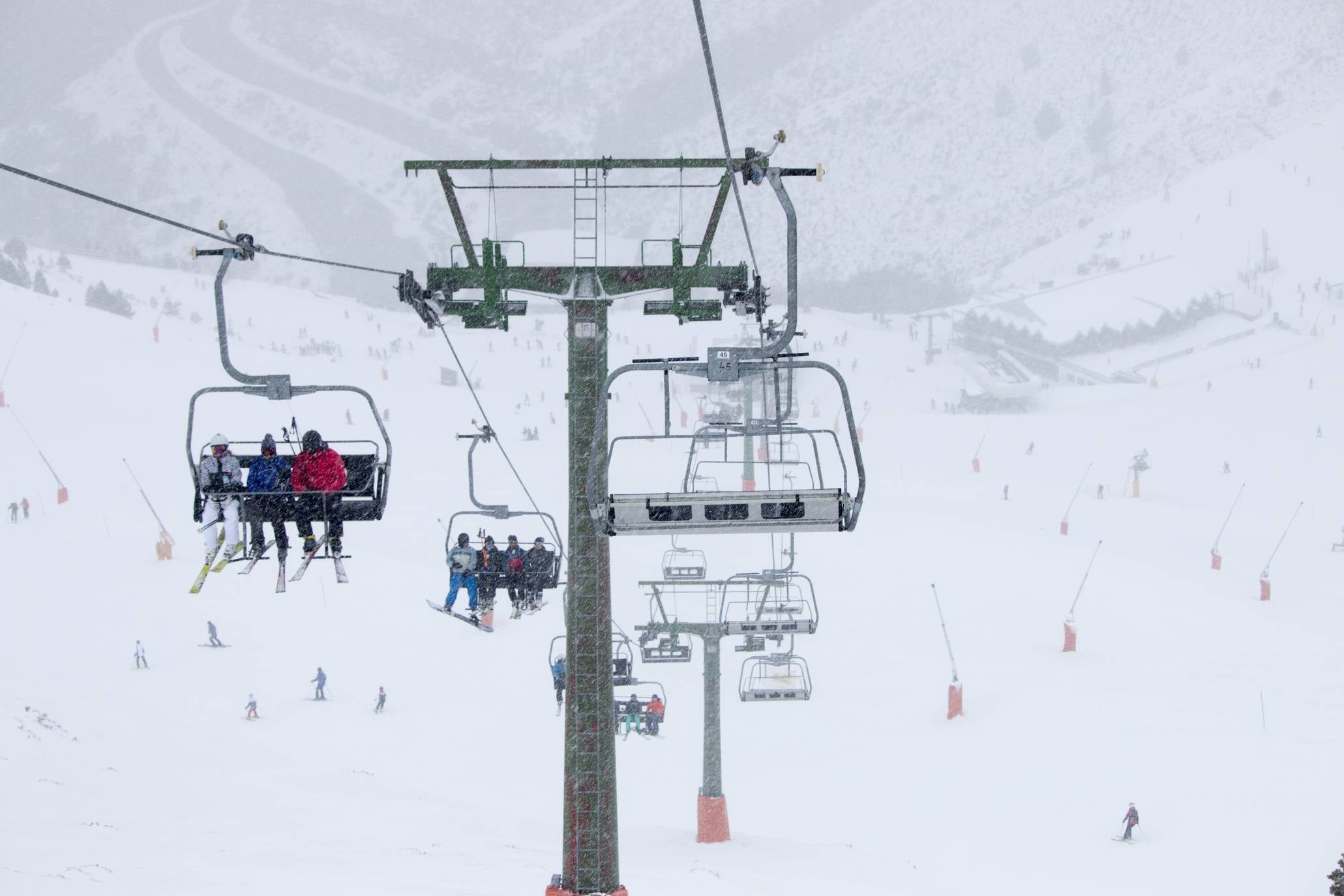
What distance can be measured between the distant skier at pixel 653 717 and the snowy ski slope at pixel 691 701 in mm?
1335

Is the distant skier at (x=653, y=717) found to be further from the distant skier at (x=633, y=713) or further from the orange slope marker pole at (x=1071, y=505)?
the orange slope marker pole at (x=1071, y=505)

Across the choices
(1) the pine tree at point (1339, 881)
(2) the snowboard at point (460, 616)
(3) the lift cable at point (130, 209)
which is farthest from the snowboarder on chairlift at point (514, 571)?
(1) the pine tree at point (1339, 881)

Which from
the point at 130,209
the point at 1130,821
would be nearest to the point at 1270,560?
the point at 1130,821

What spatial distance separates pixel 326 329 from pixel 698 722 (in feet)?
185

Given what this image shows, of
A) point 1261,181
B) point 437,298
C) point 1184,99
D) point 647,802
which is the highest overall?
point 1184,99

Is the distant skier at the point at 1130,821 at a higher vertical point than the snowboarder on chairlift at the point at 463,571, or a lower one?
lower

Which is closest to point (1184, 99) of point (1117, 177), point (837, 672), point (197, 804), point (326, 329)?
point (1117, 177)

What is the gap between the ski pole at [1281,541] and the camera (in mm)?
27891

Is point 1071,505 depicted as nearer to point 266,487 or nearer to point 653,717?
point 653,717

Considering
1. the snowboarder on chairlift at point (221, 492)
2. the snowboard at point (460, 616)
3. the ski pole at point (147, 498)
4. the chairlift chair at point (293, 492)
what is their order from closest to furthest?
the chairlift chair at point (293, 492) < the snowboarder on chairlift at point (221, 492) < the snowboard at point (460, 616) < the ski pole at point (147, 498)

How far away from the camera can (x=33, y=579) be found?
82.5ft

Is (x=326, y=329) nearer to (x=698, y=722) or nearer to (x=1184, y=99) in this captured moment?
(x=698, y=722)

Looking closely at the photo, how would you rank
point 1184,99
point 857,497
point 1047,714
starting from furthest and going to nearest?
point 1184,99 < point 1047,714 < point 857,497

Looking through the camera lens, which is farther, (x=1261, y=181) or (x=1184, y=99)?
(x=1184, y=99)
